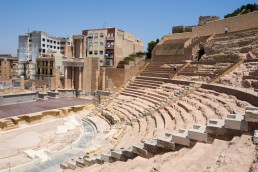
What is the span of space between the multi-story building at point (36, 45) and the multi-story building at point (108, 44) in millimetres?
14497

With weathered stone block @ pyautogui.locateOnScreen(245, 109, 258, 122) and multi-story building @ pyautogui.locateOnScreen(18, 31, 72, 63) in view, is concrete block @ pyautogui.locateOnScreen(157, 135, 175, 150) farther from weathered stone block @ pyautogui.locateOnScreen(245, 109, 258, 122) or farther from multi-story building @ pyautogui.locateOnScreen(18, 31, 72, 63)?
multi-story building @ pyautogui.locateOnScreen(18, 31, 72, 63)

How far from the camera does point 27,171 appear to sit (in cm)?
949

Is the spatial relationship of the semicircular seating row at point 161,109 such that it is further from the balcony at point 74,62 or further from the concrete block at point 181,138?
the balcony at point 74,62

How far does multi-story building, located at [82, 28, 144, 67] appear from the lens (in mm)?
39812

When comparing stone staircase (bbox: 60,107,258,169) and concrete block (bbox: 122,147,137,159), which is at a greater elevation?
stone staircase (bbox: 60,107,258,169)

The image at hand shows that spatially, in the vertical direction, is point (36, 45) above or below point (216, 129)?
above

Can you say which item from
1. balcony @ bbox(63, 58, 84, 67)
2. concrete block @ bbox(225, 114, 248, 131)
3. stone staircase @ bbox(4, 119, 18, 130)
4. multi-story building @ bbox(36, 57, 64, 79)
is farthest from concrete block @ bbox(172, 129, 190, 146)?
multi-story building @ bbox(36, 57, 64, 79)

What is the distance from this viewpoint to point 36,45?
56.6m

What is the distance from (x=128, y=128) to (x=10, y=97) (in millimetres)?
14469

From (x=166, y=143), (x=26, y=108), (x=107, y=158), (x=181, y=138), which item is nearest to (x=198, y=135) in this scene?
(x=181, y=138)

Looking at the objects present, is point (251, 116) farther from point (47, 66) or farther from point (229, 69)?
point (47, 66)

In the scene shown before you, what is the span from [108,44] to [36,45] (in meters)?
25.2

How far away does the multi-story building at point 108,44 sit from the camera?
39.8 m

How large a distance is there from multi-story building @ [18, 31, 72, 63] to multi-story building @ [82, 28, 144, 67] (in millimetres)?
14497
